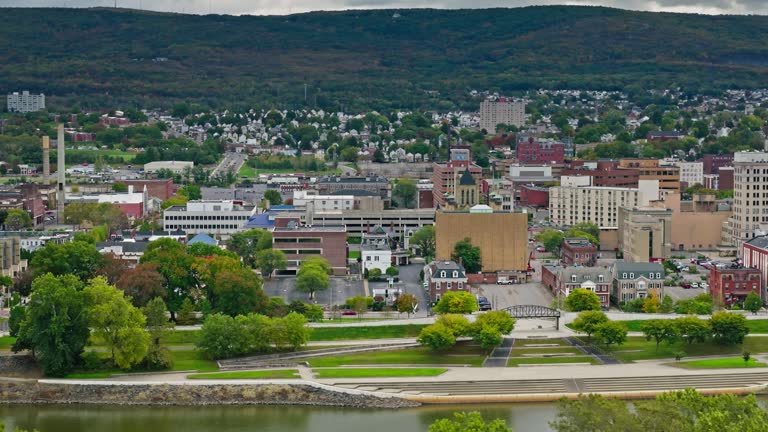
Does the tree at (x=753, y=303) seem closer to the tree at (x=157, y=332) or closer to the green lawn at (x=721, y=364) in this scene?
the green lawn at (x=721, y=364)

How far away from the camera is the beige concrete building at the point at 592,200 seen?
168ft

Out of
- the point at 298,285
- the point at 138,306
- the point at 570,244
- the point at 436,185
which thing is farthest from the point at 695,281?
the point at 436,185

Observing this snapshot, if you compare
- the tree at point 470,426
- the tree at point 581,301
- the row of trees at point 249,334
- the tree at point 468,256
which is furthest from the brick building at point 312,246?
the tree at point 470,426

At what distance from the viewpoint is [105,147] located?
9050 centimetres

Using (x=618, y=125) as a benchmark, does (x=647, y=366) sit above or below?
below

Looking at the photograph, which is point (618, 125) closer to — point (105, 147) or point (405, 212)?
point (105, 147)

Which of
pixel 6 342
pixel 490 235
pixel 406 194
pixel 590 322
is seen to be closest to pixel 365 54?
pixel 406 194

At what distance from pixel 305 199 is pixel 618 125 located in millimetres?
50559

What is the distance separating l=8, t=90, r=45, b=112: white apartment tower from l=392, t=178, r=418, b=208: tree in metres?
65.7

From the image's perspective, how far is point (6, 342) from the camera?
31422 millimetres

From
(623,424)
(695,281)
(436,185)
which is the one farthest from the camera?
(436,185)

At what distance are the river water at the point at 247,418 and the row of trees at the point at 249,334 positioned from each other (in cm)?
278

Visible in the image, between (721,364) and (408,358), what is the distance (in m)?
6.37

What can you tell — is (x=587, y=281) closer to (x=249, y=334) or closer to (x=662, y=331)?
(x=662, y=331)
